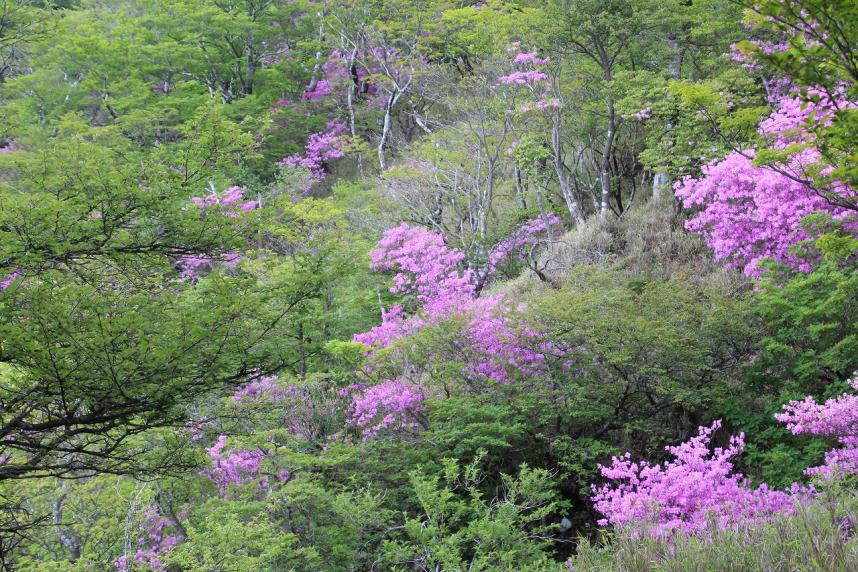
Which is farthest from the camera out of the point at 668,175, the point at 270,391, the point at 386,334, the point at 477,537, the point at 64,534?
the point at 668,175

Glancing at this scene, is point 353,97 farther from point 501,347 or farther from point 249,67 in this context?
point 501,347

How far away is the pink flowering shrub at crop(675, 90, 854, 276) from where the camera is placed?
304 inches

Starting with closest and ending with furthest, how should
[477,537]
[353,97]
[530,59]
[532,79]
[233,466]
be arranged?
[477,537] → [233,466] → [530,59] → [532,79] → [353,97]

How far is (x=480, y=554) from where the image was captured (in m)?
5.90

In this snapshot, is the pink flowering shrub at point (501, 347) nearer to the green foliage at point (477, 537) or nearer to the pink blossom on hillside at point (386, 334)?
the green foliage at point (477, 537)

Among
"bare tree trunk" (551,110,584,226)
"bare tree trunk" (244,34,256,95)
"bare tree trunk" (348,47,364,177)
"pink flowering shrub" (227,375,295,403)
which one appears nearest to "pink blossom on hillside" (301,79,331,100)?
"bare tree trunk" (348,47,364,177)

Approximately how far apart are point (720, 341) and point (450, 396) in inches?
133

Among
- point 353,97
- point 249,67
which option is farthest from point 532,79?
point 249,67

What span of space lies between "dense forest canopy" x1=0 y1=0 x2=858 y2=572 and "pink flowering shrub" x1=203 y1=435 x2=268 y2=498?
0.04 m

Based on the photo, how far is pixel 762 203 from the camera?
8055mm

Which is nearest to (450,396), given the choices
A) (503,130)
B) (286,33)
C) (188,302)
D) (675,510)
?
(675,510)

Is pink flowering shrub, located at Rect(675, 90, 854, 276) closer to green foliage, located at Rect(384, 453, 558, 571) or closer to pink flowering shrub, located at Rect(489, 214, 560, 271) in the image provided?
pink flowering shrub, located at Rect(489, 214, 560, 271)

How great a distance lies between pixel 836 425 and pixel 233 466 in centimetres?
657

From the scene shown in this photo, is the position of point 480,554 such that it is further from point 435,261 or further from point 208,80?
point 208,80
